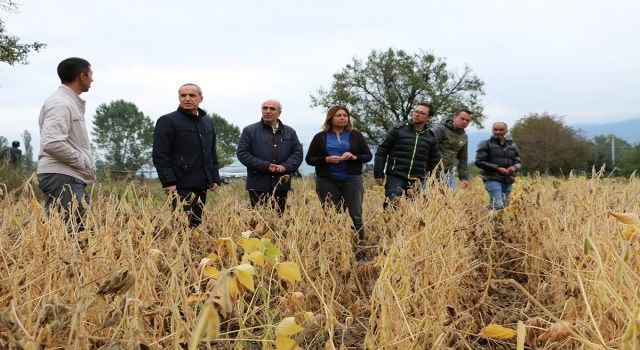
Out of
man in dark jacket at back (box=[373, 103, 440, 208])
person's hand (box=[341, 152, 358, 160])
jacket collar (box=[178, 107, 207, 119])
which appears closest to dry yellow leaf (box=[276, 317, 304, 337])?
jacket collar (box=[178, 107, 207, 119])

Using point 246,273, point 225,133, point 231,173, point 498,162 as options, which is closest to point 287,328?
point 246,273

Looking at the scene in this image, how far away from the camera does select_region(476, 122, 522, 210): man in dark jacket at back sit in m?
5.45

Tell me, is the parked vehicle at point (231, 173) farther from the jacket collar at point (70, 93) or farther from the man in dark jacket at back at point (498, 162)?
the jacket collar at point (70, 93)

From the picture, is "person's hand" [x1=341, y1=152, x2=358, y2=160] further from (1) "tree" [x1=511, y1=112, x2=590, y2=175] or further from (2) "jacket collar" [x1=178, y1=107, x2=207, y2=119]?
(1) "tree" [x1=511, y1=112, x2=590, y2=175]

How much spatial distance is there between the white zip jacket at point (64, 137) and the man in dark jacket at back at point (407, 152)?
240cm

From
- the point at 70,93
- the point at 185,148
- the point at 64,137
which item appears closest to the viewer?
the point at 64,137

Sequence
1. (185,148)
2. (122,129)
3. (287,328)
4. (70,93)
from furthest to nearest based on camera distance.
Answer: (122,129) < (185,148) < (70,93) < (287,328)

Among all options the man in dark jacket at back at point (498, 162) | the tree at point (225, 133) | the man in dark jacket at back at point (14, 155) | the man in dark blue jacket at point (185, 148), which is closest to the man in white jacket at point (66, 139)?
the man in dark blue jacket at point (185, 148)

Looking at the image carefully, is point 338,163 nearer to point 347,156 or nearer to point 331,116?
point 347,156

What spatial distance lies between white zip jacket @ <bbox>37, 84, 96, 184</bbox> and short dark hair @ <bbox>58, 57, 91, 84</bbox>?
0.06 meters

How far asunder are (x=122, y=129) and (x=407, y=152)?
55.8 meters

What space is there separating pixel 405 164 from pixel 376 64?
27948mm

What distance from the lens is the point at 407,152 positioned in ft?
15.2

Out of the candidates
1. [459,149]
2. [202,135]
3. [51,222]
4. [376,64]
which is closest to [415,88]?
[376,64]
